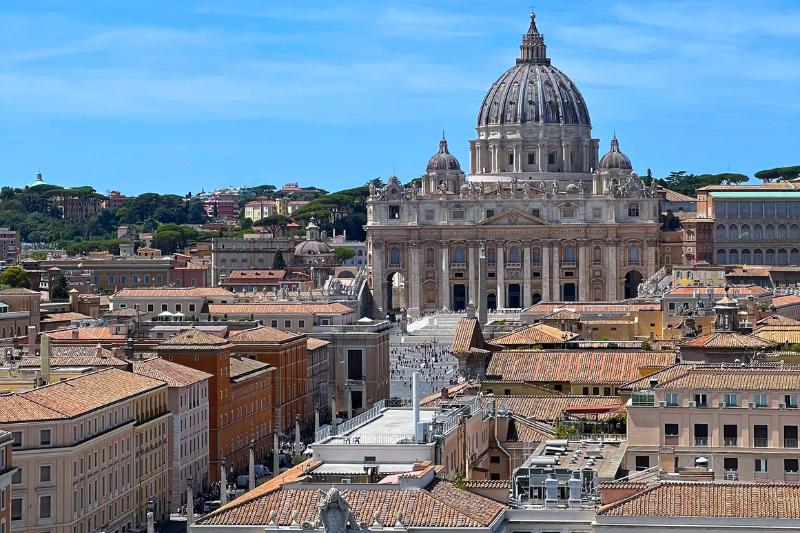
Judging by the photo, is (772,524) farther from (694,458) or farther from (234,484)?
(234,484)

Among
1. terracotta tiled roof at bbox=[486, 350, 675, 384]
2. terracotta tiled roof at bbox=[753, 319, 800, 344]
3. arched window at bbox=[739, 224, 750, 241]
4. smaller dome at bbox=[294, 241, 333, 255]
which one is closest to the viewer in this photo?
terracotta tiled roof at bbox=[486, 350, 675, 384]

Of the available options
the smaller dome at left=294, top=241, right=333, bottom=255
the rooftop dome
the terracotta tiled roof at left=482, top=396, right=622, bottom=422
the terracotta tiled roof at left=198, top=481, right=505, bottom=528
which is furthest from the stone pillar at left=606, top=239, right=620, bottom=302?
the terracotta tiled roof at left=198, top=481, right=505, bottom=528

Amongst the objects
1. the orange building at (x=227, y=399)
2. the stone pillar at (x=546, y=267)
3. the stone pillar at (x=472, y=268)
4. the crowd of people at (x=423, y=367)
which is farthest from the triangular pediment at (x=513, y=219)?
the orange building at (x=227, y=399)

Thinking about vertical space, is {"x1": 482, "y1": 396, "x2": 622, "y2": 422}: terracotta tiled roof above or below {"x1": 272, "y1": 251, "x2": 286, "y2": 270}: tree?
below

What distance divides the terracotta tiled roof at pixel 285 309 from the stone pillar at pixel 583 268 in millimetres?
69335

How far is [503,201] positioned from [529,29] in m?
30.2

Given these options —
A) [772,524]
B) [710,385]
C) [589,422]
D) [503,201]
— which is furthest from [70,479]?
[503,201]

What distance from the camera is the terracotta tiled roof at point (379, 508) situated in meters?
26.2

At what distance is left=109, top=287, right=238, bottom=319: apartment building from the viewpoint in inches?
4053

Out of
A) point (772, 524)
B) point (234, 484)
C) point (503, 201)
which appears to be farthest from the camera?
point (503, 201)

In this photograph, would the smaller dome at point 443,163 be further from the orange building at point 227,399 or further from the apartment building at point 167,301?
the orange building at point 227,399

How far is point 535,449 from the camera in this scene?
37250 millimetres

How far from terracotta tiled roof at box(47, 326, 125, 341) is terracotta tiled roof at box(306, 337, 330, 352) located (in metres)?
7.39

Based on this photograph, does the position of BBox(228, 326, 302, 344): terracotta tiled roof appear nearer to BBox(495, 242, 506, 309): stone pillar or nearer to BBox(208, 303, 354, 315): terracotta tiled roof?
BBox(208, 303, 354, 315): terracotta tiled roof
